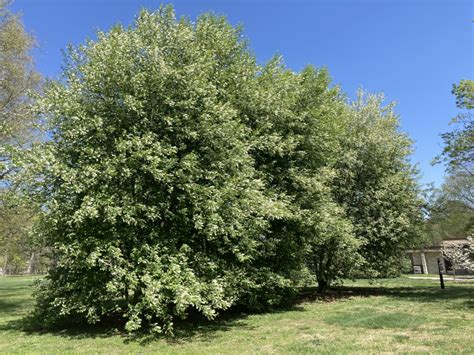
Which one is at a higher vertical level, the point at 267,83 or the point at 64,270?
the point at 267,83

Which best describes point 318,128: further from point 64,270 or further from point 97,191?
point 64,270

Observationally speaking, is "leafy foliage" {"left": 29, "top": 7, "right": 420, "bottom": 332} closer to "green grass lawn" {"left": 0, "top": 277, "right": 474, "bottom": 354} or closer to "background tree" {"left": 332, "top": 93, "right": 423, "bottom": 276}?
"green grass lawn" {"left": 0, "top": 277, "right": 474, "bottom": 354}

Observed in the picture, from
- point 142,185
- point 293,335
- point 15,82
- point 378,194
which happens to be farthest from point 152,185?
point 378,194

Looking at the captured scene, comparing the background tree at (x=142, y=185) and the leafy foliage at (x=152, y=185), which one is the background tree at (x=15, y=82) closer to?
the leafy foliage at (x=152, y=185)

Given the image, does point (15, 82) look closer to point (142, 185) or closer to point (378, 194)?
point (142, 185)

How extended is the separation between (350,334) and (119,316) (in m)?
6.75

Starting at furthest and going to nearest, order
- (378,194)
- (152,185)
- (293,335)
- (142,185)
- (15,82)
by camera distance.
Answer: (378,194), (15,82), (152,185), (142,185), (293,335)

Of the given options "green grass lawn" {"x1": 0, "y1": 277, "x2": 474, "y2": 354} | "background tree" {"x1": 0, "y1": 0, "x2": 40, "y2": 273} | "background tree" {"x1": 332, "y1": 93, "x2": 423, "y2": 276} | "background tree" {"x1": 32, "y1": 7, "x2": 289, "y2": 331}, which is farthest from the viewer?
"background tree" {"x1": 332, "y1": 93, "x2": 423, "y2": 276}

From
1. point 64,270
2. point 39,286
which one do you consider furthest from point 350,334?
point 39,286

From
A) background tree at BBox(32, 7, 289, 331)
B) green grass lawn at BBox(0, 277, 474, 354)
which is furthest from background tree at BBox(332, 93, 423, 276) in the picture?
background tree at BBox(32, 7, 289, 331)

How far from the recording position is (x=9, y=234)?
19016 millimetres

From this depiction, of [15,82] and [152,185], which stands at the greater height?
[15,82]

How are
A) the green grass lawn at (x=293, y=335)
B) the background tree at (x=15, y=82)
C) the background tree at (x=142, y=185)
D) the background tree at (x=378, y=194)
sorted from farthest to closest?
the background tree at (x=378, y=194) < the background tree at (x=15, y=82) < the background tree at (x=142, y=185) < the green grass lawn at (x=293, y=335)

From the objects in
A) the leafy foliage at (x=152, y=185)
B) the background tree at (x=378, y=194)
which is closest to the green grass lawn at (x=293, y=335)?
the leafy foliage at (x=152, y=185)
